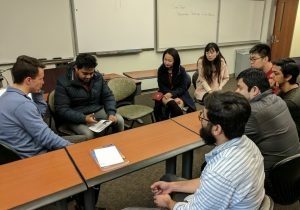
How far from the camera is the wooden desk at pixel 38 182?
1161 millimetres

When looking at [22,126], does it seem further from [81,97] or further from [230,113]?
[230,113]

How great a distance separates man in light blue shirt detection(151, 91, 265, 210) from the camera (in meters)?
0.95

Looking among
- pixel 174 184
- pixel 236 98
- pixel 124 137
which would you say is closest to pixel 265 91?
pixel 236 98

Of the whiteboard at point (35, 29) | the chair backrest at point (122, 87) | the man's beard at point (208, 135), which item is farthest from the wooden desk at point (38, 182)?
the whiteboard at point (35, 29)

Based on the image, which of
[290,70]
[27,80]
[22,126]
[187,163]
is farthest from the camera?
[290,70]

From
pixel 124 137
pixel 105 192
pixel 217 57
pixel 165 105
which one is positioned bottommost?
pixel 105 192

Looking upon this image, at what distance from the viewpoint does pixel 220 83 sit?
10.8 feet

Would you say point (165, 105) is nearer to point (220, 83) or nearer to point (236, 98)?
point (220, 83)

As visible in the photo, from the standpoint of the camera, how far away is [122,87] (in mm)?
3182

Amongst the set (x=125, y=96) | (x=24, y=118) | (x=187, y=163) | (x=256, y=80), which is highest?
(x=256, y=80)

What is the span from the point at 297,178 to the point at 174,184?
0.69 metres

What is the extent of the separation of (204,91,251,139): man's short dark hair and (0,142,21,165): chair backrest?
129 cm

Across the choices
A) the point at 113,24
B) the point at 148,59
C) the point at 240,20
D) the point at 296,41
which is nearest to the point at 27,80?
the point at 113,24

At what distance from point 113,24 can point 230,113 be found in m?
3.72
